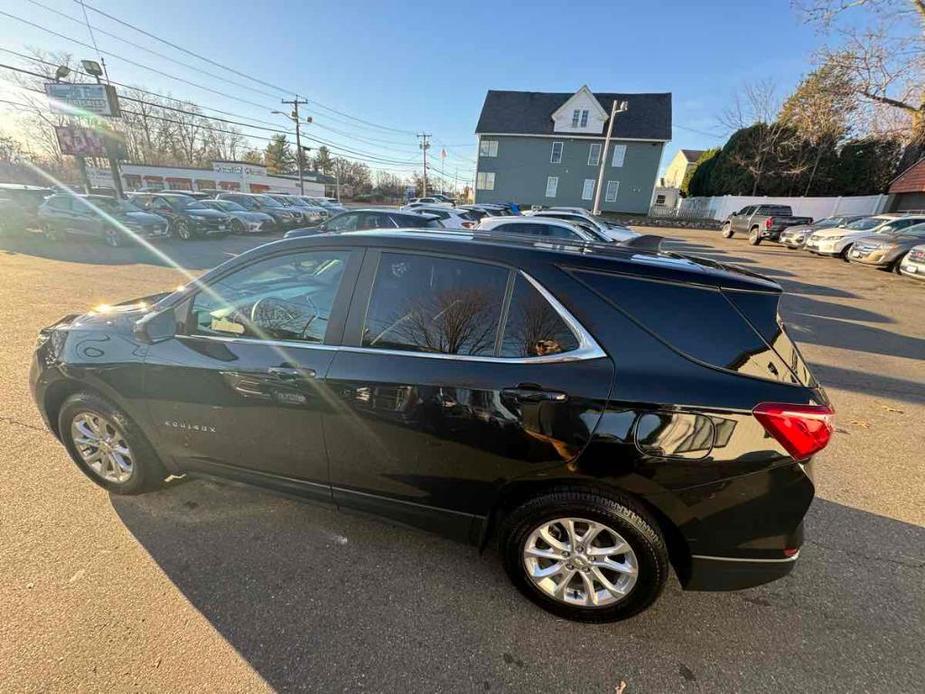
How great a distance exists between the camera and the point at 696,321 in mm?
1734

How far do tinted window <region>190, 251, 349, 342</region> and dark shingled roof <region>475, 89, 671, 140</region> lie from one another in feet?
129

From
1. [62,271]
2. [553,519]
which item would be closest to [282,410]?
[553,519]

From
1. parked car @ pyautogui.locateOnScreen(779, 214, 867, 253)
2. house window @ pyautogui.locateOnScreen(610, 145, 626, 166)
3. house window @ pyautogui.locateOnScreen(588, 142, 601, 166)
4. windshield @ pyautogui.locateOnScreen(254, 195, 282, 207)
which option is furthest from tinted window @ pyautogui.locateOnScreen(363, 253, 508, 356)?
house window @ pyautogui.locateOnScreen(610, 145, 626, 166)

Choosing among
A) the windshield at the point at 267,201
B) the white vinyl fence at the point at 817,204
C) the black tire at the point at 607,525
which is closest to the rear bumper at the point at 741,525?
the black tire at the point at 607,525

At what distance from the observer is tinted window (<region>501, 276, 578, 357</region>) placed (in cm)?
178

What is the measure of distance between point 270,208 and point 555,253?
22919 mm

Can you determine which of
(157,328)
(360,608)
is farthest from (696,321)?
(157,328)

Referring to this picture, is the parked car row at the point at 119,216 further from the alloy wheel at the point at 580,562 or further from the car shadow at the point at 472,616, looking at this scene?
the alloy wheel at the point at 580,562

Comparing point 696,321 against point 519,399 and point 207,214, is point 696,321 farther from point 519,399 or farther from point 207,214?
point 207,214

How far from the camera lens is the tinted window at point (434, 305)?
6.22 feet

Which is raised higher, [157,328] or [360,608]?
[157,328]

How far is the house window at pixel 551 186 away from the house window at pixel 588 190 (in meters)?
2.41

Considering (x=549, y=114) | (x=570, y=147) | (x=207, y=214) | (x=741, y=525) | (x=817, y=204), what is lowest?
(x=207, y=214)

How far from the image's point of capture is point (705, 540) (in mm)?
1751
